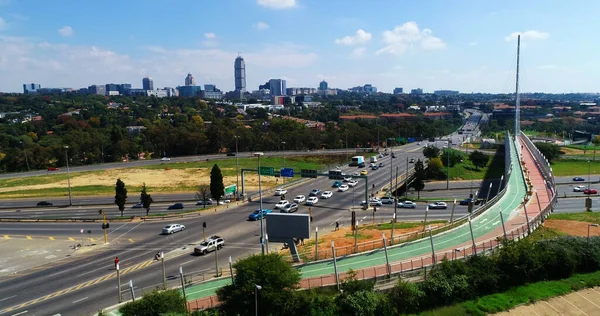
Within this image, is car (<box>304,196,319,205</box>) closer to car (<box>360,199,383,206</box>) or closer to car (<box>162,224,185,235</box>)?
car (<box>360,199,383,206</box>)

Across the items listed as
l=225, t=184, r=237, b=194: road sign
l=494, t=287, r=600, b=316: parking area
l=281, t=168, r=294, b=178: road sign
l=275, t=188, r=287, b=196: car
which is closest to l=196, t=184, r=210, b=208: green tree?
l=225, t=184, r=237, b=194: road sign

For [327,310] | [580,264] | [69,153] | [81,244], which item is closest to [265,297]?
[327,310]

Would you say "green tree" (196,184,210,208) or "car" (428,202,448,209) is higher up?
"green tree" (196,184,210,208)

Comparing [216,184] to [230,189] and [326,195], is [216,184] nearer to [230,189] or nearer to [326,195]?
[230,189]

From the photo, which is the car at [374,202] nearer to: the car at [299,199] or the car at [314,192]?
the car at [314,192]

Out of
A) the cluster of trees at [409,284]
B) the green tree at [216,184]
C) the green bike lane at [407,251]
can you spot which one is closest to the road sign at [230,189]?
the green tree at [216,184]

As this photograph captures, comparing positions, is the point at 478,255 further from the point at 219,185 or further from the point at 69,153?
the point at 69,153

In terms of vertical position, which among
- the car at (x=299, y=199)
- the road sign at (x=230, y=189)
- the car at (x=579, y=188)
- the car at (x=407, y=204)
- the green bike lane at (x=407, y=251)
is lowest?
the car at (x=579, y=188)
